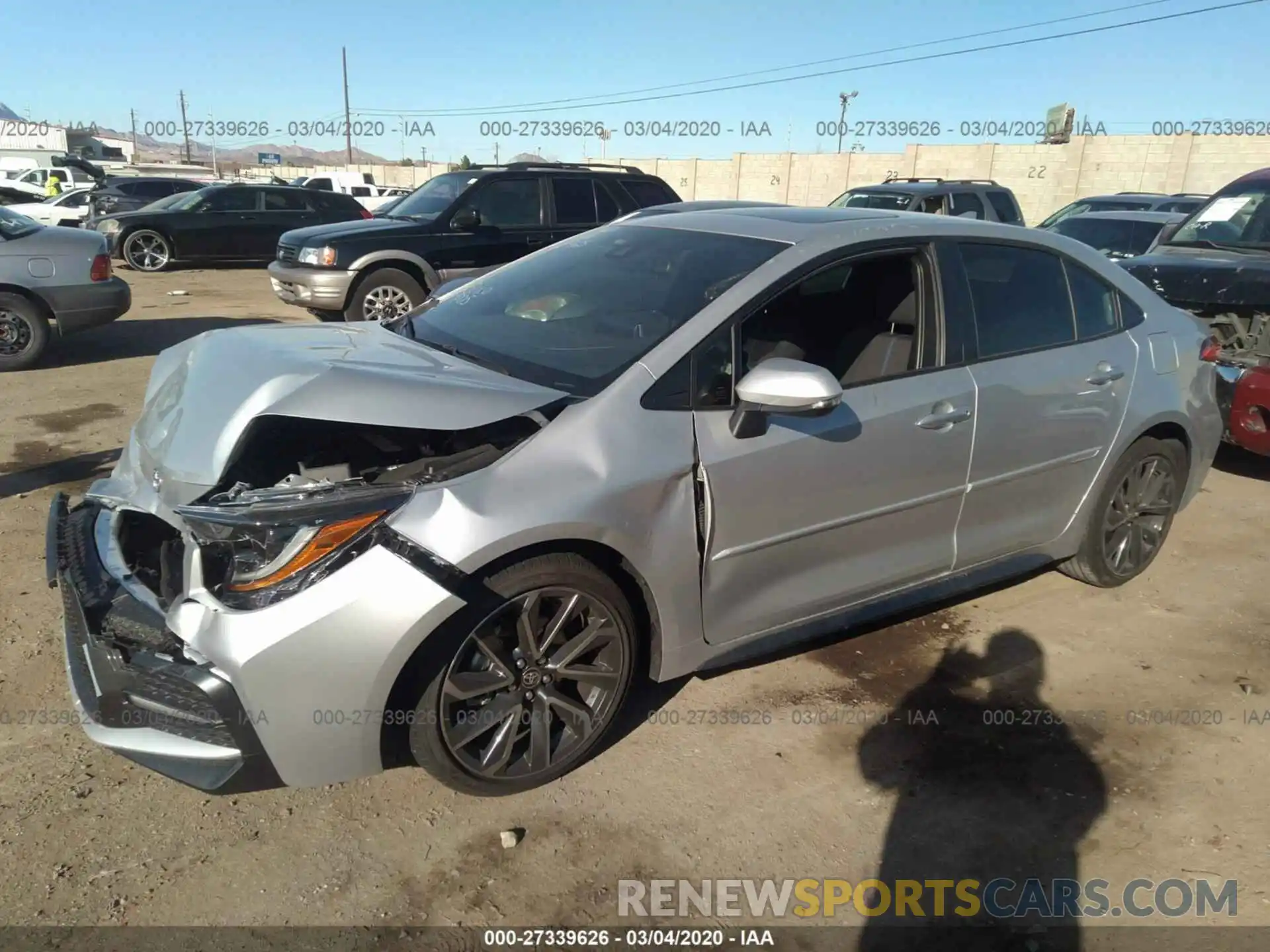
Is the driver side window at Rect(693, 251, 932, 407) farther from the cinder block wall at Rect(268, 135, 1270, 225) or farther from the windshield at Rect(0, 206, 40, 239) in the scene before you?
the cinder block wall at Rect(268, 135, 1270, 225)

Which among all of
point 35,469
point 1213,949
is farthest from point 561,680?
point 35,469

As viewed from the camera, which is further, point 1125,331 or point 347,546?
point 1125,331

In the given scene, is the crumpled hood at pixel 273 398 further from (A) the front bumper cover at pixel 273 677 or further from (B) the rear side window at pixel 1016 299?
(B) the rear side window at pixel 1016 299

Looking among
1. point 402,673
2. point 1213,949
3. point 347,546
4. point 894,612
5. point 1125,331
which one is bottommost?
point 1213,949

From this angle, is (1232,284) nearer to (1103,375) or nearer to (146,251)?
(1103,375)

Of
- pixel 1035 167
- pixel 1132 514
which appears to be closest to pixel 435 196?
pixel 1132 514

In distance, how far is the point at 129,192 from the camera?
20281mm

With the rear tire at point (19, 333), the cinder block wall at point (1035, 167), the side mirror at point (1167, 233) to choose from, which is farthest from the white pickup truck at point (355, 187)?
the side mirror at point (1167, 233)

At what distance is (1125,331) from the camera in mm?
4062

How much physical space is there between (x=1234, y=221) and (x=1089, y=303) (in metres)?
4.20

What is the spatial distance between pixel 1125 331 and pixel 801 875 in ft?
9.46

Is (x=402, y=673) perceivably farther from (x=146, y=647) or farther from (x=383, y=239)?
(x=383, y=239)

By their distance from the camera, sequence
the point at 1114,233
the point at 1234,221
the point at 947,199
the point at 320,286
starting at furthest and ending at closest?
1. the point at 947,199
2. the point at 1114,233
3. the point at 320,286
4. the point at 1234,221

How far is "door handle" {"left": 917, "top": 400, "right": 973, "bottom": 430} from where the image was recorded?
3309 mm
